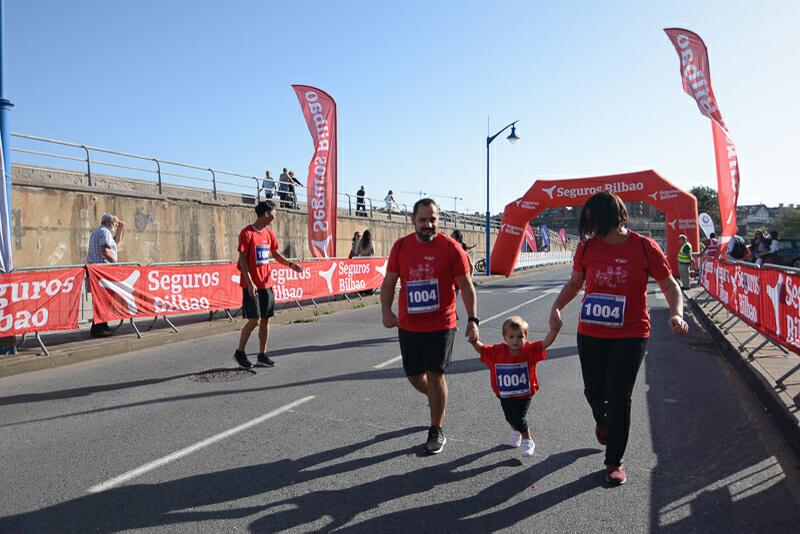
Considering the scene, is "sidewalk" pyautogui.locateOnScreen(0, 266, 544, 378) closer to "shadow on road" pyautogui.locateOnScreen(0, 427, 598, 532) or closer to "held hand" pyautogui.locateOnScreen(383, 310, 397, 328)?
"shadow on road" pyautogui.locateOnScreen(0, 427, 598, 532)

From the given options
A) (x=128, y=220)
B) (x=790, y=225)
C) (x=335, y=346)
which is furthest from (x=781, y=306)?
(x=790, y=225)

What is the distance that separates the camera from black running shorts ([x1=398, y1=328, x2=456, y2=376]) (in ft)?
13.7

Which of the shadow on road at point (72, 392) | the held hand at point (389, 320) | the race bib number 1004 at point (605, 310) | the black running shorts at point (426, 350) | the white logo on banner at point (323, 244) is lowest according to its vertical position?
the shadow on road at point (72, 392)

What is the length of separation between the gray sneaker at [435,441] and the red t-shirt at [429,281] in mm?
802

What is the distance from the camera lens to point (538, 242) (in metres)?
63.4

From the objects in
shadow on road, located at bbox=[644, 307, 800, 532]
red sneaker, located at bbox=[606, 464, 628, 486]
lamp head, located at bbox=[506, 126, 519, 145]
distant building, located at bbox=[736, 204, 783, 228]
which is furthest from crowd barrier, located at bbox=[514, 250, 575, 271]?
distant building, located at bbox=[736, 204, 783, 228]

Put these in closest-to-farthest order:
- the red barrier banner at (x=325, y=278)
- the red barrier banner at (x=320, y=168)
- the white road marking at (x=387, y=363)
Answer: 1. the white road marking at (x=387, y=363)
2. the red barrier banner at (x=325, y=278)
3. the red barrier banner at (x=320, y=168)

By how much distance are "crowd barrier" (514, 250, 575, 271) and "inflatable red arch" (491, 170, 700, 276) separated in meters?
11.1

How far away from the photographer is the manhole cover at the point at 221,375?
22.0 feet

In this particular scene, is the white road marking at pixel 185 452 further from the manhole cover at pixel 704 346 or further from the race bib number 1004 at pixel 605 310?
the manhole cover at pixel 704 346

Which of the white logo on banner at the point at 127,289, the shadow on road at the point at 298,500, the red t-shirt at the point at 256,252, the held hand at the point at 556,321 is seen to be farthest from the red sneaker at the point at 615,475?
the white logo on banner at the point at 127,289

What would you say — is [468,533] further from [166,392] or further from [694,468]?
[166,392]

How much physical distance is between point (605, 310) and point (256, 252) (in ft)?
15.2

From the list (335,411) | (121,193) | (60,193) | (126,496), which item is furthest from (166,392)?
(121,193)
